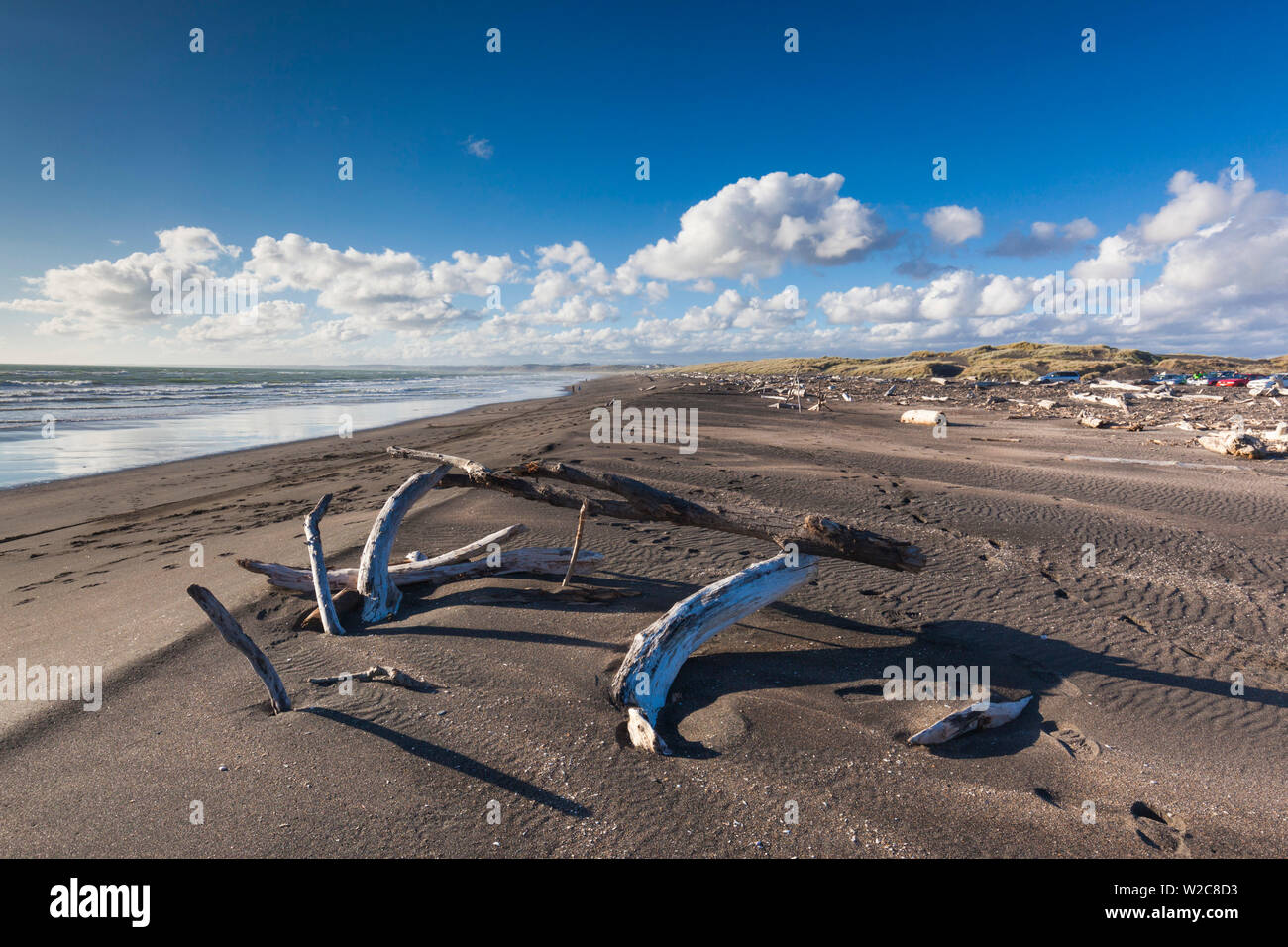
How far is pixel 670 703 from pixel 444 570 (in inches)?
141

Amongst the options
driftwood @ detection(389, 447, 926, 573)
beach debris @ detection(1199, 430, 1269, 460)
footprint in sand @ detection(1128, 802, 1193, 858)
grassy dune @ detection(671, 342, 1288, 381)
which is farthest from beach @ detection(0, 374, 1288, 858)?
grassy dune @ detection(671, 342, 1288, 381)

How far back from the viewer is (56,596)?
742cm

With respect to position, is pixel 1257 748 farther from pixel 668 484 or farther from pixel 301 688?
pixel 668 484

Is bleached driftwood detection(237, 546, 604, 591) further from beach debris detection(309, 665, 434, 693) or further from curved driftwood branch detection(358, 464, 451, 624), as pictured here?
beach debris detection(309, 665, 434, 693)

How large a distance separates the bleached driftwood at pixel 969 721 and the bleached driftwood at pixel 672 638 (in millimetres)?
1762

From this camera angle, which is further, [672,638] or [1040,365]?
[1040,365]

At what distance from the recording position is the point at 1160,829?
3561 mm

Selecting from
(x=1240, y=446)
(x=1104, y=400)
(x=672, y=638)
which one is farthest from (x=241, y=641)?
(x=1104, y=400)

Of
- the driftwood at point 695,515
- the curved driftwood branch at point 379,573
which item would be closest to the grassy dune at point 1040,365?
the driftwood at point 695,515

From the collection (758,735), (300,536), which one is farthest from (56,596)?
(758,735)

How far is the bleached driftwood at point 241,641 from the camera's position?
3.78 m

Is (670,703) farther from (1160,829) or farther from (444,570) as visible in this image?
(444,570)

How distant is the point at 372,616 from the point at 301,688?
128 cm

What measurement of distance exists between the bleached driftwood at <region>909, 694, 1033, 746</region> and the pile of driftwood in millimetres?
66
